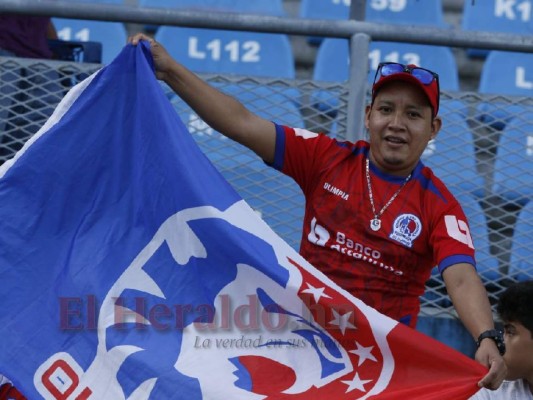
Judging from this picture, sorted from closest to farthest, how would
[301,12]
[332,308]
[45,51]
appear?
1. [332,308]
2. [45,51]
3. [301,12]

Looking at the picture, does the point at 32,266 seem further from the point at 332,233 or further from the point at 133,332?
the point at 332,233

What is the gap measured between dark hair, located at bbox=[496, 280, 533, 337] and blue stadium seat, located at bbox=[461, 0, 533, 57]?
2.83 m

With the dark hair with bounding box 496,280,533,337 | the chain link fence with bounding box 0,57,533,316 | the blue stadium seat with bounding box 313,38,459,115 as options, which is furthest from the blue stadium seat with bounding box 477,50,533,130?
the dark hair with bounding box 496,280,533,337

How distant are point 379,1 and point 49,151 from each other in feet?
11.0

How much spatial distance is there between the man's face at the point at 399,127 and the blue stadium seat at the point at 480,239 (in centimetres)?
100

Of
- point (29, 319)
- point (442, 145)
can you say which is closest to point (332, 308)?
point (29, 319)

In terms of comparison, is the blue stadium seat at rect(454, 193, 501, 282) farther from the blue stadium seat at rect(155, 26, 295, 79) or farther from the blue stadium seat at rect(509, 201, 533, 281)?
the blue stadium seat at rect(155, 26, 295, 79)

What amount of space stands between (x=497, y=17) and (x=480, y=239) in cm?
212

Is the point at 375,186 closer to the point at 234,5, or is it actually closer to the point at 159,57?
the point at 159,57

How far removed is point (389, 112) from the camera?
3188 millimetres

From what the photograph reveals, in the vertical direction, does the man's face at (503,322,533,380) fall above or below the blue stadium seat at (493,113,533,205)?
below

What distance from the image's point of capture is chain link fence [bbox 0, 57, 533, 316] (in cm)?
397

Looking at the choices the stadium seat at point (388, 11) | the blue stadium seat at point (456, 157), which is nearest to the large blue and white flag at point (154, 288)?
the blue stadium seat at point (456, 157)

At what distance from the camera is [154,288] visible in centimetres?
308
